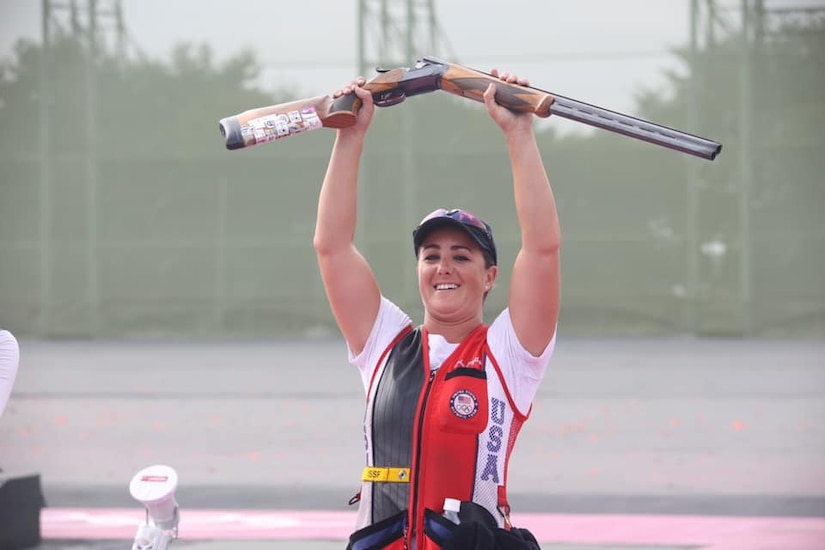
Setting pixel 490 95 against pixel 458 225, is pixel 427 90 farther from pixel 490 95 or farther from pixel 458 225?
pixel 458 225

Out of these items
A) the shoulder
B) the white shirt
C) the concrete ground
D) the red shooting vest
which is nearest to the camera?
the red shooting vest

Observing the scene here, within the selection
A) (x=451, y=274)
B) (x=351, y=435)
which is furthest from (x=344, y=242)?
(x=351, y=435)

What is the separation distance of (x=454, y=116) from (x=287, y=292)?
4.78 metres

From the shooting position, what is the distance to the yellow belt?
10.5 ft

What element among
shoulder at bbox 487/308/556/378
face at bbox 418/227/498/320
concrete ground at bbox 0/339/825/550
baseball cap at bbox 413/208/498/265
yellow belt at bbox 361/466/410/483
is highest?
baseball cap at bbox 413/208/498/265

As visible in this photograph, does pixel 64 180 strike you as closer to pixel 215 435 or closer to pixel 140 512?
pixel 215 435

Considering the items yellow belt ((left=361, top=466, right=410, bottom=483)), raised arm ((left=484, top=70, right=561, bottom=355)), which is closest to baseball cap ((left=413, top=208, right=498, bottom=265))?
raised arm ((left=484, top=70, right=561, bottom=355))

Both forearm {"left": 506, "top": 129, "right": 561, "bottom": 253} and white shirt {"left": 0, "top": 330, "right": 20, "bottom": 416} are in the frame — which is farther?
white shirt {"left": 0, "top": 330, "right": 20, "bottom": 416}

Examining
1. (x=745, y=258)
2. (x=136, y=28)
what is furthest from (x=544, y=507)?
(x=136, y=28)

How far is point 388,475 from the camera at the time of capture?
3213 mm

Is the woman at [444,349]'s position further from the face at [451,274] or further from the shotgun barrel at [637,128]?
the shotgun barrel at [637,128]

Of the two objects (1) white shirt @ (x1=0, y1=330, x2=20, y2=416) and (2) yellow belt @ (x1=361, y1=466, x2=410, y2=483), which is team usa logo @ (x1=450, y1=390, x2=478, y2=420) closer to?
(2) yellow belt @ (x1=361, y1=466, x2=410, y2=483)

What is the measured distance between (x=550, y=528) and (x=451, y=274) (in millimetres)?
4333

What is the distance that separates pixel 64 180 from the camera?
2666 centimetres
